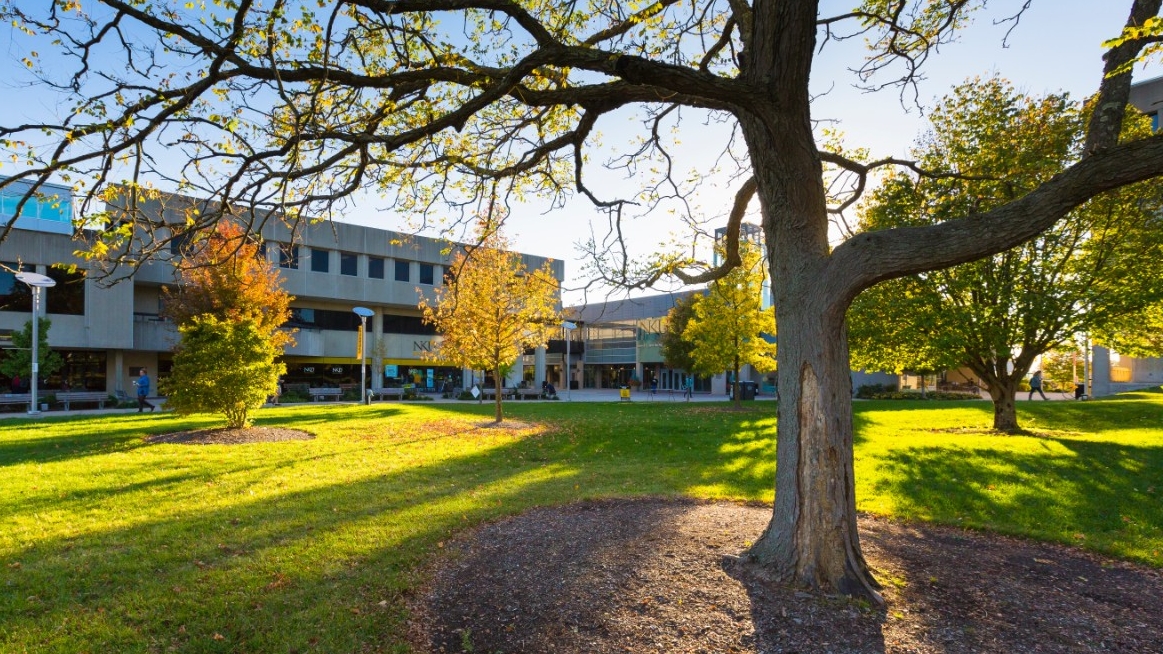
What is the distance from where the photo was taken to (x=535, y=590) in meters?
4.55

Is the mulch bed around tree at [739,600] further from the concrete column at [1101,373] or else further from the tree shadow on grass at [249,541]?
the concrete column at [1101,373]

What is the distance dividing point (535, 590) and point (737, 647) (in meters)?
1.57

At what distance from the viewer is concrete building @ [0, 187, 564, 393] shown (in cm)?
2639

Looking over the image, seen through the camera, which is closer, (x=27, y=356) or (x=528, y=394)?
(x=27, y=356)

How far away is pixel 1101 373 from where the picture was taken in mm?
35344

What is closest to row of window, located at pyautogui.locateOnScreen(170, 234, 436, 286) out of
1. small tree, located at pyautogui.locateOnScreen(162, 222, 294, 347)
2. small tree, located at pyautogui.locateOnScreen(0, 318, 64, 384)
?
small tree, located at pyautogui.locateOnScreen(0, 318, 64, 384)

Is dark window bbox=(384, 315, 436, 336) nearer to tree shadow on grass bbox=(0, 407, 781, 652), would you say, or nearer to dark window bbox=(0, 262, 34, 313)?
dark window bbox=(0, 262, 34, 313)

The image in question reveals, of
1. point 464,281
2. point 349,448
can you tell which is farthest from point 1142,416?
point 349,448

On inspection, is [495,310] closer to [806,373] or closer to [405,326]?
[806,373]

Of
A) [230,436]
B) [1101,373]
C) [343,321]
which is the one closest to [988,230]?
[230,436]

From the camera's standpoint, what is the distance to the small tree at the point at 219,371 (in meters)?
13.6

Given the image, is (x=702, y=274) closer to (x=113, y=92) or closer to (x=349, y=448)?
(x=113, y=92)

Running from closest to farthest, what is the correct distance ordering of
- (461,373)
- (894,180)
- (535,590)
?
(535,590)
(894,180)
(461,373)

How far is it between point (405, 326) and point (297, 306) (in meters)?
6.71
